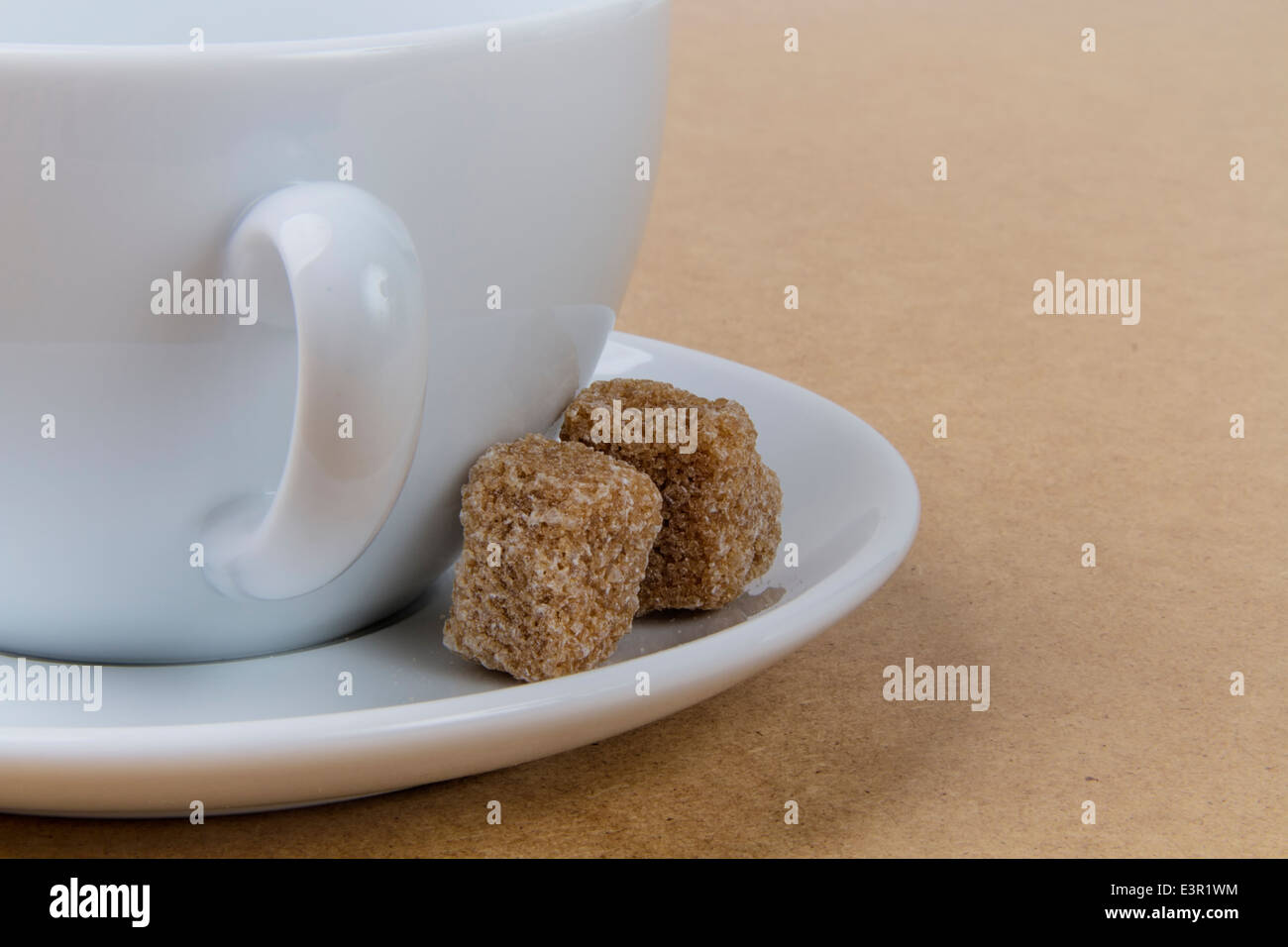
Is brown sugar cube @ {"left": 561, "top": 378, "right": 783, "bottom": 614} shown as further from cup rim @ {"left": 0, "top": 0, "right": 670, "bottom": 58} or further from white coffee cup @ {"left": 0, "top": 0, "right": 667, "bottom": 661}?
cup rim @ {"left": 0, "top": 0, "right": 670, "bottom": 58}

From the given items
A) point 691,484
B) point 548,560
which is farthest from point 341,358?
point 691,484

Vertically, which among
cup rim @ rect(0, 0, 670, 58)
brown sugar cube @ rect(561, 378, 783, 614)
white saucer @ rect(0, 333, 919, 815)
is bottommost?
white saucer @ rect(0, 333, 919, 815)

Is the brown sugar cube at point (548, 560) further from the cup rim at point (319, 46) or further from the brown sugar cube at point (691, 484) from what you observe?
the cup rim at point (319, 46)

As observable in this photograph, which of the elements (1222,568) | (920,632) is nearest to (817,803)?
(920,632)

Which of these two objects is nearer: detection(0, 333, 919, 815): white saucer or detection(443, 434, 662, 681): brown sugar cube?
detection(0, 333, 919, 815): white saucer

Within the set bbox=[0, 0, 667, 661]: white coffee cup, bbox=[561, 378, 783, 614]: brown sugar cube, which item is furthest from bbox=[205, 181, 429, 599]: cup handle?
bbox=[561, 378, 783, 614]: brown sugar cube

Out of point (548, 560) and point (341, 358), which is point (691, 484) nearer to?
point (548, 560)
